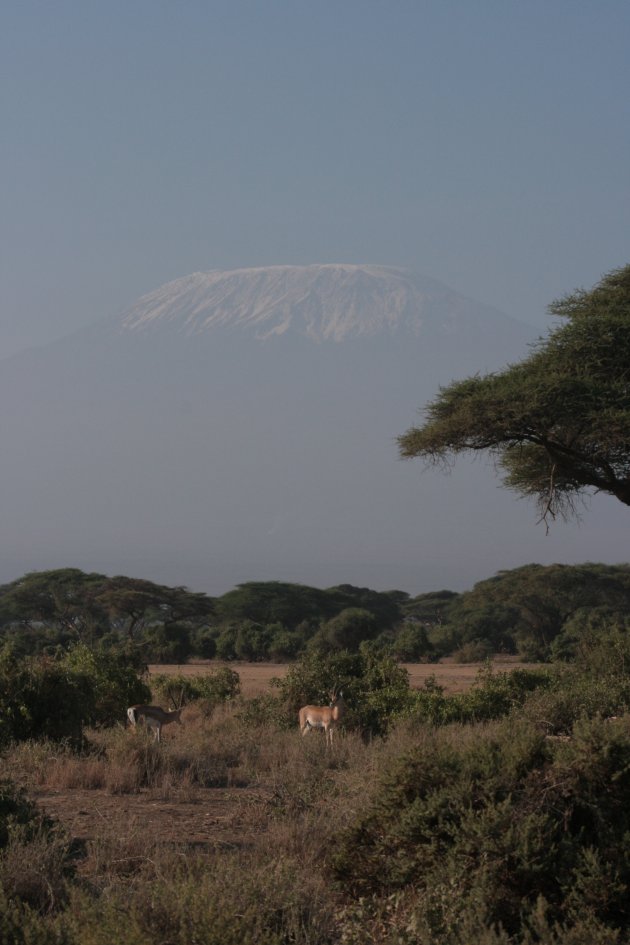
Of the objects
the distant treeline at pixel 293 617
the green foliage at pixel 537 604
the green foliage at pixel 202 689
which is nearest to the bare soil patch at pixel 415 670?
the distant treeline at pixel 293 617

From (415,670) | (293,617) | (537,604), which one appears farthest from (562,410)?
(293,617)

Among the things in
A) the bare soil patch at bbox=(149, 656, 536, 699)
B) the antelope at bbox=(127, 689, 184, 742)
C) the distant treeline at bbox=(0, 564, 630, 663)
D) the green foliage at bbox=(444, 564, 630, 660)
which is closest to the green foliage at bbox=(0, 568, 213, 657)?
the distant treeline at bbox=(0, 564, 630, 663)

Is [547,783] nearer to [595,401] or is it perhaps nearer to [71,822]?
[71,822]

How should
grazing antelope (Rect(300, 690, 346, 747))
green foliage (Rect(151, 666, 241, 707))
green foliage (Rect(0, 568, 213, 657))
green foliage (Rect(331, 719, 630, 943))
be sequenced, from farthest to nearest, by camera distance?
green foliage (Rect(0, 568, 213, 657))
green foliage (Rect(151, 666, 241, 707))
grazing antelope (Rect(300, 690, 346, 747))
green foliage (Rect(331, 719, 630, 943))

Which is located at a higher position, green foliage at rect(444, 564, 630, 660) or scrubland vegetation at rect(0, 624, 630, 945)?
green foliage at rect(444, 564, 630, 660)

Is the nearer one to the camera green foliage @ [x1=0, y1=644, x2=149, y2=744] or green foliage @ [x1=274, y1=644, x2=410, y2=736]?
green foliage @ [x1=0, y1=644, x2=149, y2=744]

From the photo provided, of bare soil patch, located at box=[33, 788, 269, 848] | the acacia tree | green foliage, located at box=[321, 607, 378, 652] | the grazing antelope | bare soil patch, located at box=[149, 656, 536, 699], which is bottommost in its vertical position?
bare soil patch, located at box=[33, 788, 269, 848]

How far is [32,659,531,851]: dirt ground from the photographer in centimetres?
820

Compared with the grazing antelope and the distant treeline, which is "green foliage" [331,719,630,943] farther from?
the distant treeline

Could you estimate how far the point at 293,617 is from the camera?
50.4m

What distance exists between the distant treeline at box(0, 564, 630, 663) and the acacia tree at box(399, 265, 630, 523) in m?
13.7

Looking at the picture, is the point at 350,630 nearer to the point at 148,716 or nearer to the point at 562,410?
the point at 562,410

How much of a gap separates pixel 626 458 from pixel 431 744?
48.2 ft

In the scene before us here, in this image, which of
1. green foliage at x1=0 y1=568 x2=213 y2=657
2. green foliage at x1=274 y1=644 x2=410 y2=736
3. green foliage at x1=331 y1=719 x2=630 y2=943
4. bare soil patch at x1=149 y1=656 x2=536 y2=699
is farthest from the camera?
green foliage at x1=0 y1=568 x2=213 y2=657
